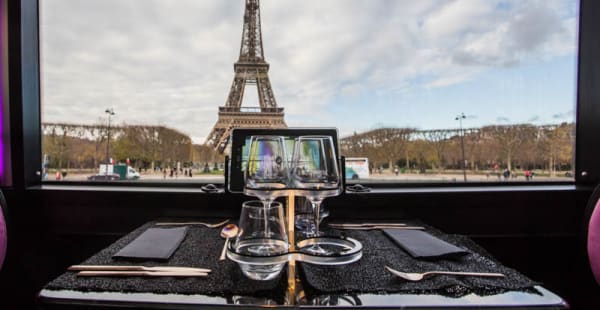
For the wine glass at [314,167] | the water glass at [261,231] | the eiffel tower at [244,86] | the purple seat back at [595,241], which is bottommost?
the purple seat back at [595,241]

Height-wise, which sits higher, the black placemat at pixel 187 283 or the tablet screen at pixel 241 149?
the tablet screen at pixel 241 149

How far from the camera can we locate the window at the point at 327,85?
1.90 meters

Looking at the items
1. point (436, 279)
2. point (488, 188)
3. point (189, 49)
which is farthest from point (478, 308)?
point (189, 49)

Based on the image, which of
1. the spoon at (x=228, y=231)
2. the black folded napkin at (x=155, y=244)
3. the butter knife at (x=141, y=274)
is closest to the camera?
the butter knife at (x=141, y=274)

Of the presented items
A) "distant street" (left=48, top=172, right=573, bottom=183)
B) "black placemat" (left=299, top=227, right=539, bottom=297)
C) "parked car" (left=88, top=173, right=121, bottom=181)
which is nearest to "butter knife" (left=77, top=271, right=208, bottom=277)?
"black placemat" (left=299, top=227, right=539, bottom=297)

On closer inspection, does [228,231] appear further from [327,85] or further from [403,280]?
[327,85]

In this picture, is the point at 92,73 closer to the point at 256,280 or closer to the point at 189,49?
the point at 189,49

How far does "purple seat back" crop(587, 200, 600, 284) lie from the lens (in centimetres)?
109

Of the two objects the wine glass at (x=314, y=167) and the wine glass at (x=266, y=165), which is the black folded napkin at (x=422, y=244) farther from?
the wine glass at (x=266, y=165)

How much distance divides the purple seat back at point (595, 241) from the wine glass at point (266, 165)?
1057 mm

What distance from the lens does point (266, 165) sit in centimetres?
90

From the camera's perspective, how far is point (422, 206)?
1.66 metres

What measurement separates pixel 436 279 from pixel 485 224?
120 centimetres

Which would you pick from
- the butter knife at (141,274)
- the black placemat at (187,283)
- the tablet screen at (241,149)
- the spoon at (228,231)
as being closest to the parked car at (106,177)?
the tablet screen at (241,149)
